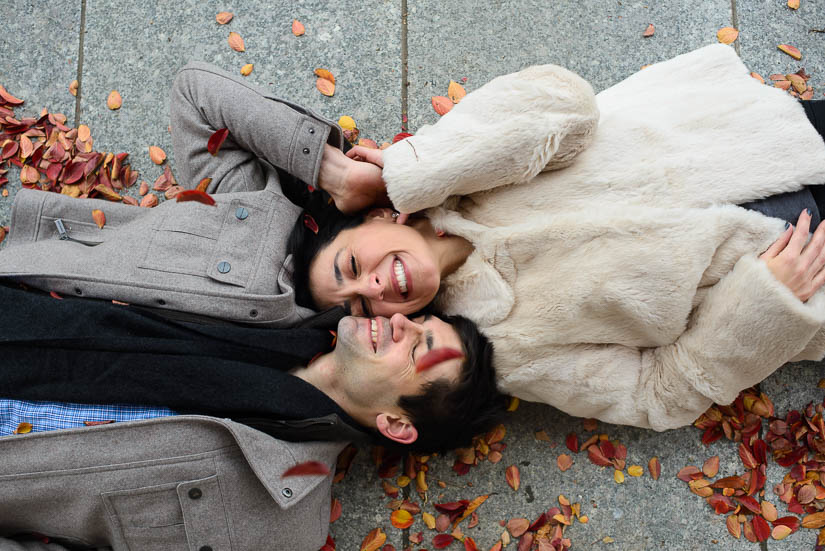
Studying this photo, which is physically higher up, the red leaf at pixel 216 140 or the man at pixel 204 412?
the red leaf at pixel 216 140

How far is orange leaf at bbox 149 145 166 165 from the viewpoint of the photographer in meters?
3.07

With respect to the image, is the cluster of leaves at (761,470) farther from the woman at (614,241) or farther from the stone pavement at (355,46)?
the stone pavement at (355,46)

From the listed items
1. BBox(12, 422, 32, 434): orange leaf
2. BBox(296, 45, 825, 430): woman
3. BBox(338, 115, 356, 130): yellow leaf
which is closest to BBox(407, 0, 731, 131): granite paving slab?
BBox(338, 115, 356, 130): yellow leaf

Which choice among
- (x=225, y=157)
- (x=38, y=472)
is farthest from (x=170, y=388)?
(x=225, y=157)

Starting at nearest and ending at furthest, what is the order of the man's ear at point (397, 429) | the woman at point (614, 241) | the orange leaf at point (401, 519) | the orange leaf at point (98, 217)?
the woman at point (614, 241), the man's ear at point (397, 429), the orange leaf at point (98, 217), the orange leaf at point (401, 519)

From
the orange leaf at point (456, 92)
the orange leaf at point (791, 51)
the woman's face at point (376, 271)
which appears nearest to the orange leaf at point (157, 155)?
the woman's face at point (376, 271)

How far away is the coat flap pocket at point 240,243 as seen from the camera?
98.3 inches

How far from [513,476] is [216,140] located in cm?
202

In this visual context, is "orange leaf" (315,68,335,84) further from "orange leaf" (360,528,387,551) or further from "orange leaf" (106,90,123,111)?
"orange leaf" (360,528,387,551)

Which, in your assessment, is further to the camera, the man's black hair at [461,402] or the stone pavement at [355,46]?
the stone pavement at [355,46]

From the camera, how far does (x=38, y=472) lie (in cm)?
221

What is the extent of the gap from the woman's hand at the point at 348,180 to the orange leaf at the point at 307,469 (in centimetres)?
107

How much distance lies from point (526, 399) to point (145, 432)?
5.17 feet

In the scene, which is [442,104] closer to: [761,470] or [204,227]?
[204,227]
